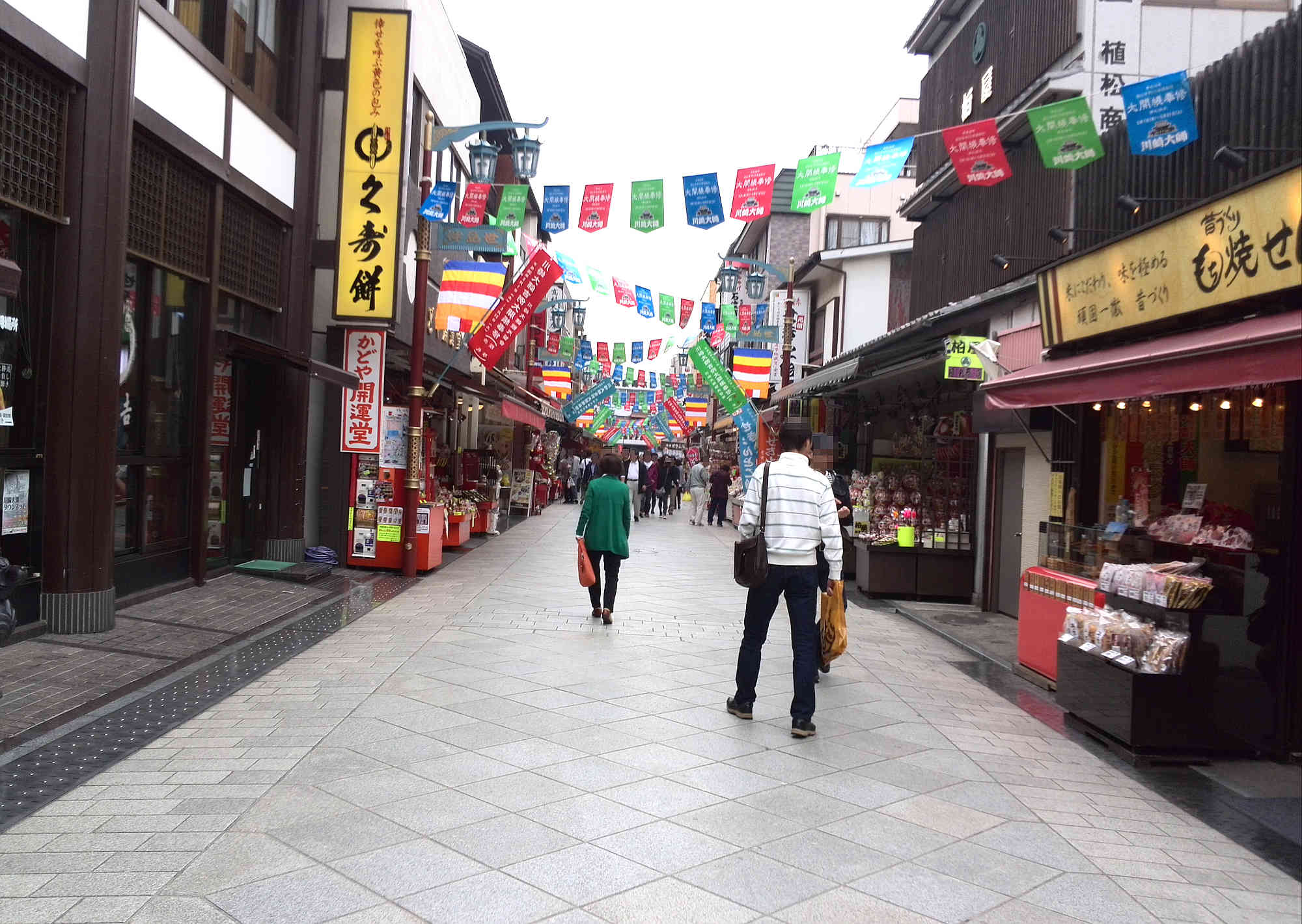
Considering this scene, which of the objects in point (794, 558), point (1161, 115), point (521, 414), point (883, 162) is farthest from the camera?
point (521, 414)

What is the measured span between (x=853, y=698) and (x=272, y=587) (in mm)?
7294

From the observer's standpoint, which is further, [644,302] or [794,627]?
[644,302]

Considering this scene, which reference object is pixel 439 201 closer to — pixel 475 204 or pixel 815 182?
pixel 475 204

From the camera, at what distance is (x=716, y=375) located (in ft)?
62.3

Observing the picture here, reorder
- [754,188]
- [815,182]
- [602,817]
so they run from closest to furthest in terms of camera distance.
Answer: [602,817]
[815,182]
[754,188]

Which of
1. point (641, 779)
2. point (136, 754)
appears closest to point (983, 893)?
point (641, 779)

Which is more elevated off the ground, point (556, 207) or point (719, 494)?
point (556, 207)

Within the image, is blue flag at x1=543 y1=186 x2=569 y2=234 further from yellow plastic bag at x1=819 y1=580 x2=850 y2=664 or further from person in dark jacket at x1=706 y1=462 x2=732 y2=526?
person in dark jacket at x1=706 y1=462 x2=732 y2=526

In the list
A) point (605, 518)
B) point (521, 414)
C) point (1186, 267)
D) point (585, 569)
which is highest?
point (1186, 267)

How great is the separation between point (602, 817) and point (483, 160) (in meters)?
10.8

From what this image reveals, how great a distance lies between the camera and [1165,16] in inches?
447

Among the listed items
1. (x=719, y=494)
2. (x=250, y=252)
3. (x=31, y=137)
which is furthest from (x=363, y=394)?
(x=719, y=494)

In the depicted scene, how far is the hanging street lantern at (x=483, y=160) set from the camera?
1365 cm

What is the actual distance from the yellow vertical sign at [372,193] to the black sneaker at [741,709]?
28.4 feet
